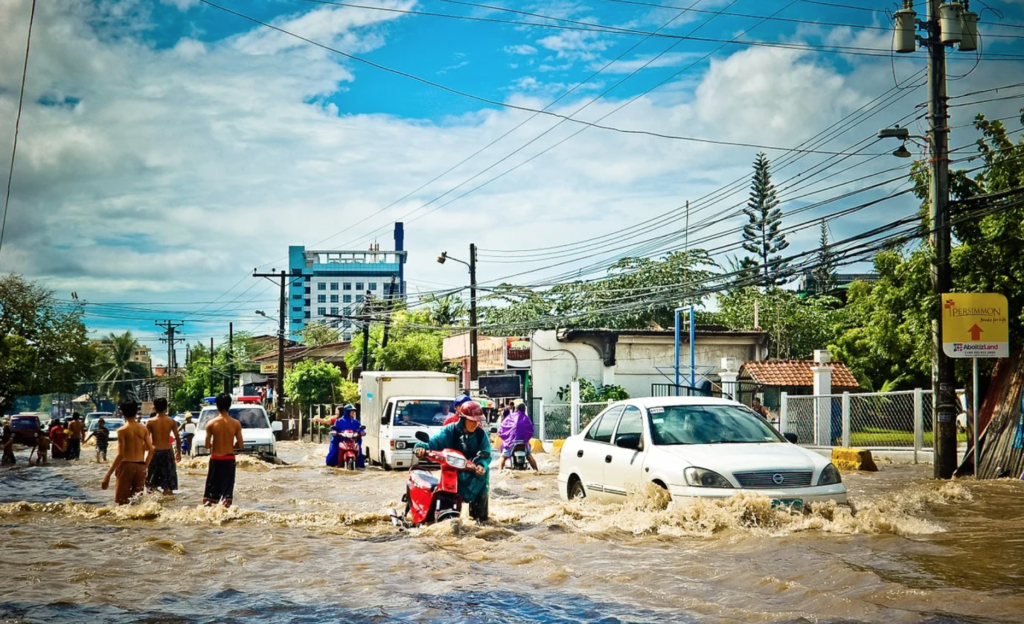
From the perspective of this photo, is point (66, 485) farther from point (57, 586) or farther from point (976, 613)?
point (976, 613)

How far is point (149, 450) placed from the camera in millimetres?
13539

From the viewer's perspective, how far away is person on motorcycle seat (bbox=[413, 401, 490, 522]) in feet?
33.6

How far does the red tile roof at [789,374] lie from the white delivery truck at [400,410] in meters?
11.9

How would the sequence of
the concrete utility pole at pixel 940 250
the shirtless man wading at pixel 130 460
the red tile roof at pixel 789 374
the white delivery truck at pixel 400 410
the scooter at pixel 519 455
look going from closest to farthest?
the shirtless man wading at pixel 130 460
the concrete utility pole at pixel 940 250
the scooter at pixel 519 455
the white delivery truck at pixel 400 410
the red tile roof at pixel 789 374

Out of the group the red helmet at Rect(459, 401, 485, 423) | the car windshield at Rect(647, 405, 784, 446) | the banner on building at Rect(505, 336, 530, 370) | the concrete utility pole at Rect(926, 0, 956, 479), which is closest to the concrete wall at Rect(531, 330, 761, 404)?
the banner on building at Rect(505, 336, 530, 370)

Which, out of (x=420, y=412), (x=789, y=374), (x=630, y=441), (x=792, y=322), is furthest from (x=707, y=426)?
(x=792, y=322)

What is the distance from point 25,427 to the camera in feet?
154

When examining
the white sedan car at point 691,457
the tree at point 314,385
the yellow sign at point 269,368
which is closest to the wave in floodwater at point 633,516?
the white sedan car at point 691,457

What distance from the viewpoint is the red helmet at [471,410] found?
33.5 ft

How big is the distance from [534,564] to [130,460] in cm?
675

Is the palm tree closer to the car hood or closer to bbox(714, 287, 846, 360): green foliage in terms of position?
bbox(714, 287, 846, 360): green foliage

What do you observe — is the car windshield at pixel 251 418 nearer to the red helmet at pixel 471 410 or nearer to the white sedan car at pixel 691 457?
the white sedan car at pixel 691 457

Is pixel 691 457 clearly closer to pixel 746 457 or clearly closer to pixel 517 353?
pixel 746 457

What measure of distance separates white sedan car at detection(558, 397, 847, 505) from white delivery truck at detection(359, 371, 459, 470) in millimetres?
9769
